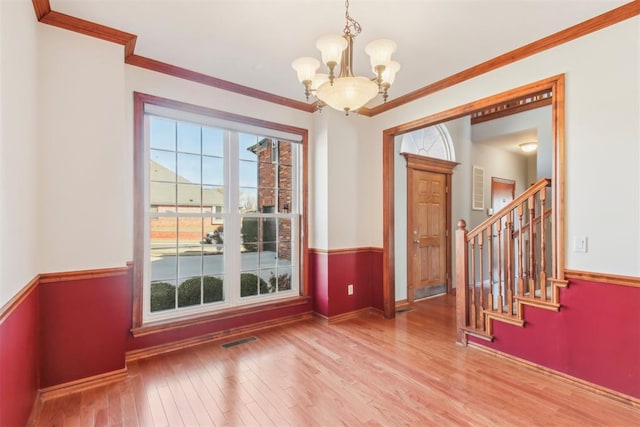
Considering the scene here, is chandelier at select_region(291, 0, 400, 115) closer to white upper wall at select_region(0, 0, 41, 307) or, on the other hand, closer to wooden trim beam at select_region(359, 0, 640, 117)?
wooden trim beam at select_region(359, 0, 640, 117)

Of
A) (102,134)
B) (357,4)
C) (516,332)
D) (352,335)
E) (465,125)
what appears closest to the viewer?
(357,4)

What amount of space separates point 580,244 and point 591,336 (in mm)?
669

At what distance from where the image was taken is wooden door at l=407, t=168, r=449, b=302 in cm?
461

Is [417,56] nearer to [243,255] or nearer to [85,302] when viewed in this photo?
[243,255]

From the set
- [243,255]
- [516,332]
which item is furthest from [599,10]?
[243,255]

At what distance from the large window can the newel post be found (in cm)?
188

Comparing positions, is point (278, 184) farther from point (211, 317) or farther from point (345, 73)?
point (345, 73)

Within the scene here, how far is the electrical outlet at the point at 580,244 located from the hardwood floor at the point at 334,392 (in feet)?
3.35

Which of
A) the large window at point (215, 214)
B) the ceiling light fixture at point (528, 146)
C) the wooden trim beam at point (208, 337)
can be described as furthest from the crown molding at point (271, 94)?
the ceiling light fixture at point (528, 146)

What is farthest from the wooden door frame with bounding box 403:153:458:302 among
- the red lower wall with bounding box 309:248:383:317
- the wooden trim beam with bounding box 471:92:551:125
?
the wooden trim beam with bounding box 471:92:551:125

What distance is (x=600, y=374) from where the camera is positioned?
2.24 m

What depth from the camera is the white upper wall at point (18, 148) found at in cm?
151

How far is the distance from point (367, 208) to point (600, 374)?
2688 mm

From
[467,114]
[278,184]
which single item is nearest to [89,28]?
[278,184]
